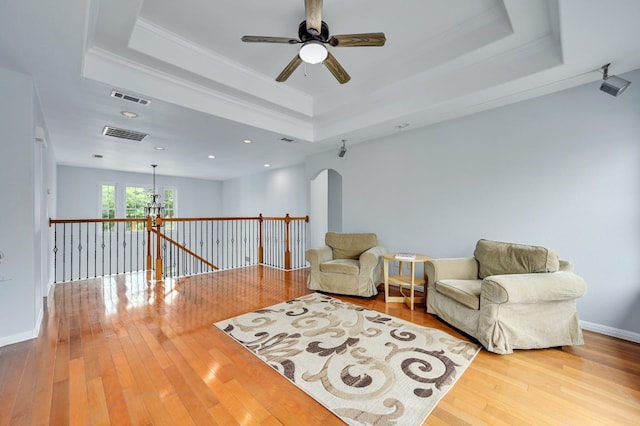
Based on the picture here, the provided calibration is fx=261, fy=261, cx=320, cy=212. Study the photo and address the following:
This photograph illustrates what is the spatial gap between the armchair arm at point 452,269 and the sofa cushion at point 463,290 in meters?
0.12

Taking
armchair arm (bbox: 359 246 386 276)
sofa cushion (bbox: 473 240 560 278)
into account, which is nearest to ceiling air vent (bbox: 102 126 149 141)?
armchair arm (bbox: 359 246 386 276)

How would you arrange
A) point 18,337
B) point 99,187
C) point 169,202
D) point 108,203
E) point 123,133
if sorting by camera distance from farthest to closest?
point 169,202 < point 108,203 < point 99,187 < point 123,133 < point 18,337

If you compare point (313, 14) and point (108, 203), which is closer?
point (313, 14)

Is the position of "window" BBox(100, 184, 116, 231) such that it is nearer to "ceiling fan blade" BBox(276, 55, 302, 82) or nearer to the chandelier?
the chandelier

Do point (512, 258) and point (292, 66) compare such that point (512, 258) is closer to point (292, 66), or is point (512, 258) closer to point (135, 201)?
point (292, 66)

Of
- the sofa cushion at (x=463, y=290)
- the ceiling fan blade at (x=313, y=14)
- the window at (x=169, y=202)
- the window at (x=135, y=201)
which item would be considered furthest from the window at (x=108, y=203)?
the sofa cushion at (x=463, y=290)

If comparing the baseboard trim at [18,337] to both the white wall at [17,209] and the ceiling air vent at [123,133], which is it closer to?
the white wall at [17,209]

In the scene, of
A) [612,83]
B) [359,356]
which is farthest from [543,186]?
[359,356]

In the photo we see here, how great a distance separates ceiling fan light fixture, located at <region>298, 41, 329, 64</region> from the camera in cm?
212

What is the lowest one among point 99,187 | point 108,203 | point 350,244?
point 350,244

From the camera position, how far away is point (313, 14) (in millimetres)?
1932

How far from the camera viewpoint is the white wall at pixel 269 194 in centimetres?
707

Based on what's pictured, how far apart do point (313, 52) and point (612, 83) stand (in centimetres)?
278

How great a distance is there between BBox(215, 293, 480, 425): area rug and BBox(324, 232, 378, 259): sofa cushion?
119 cm
